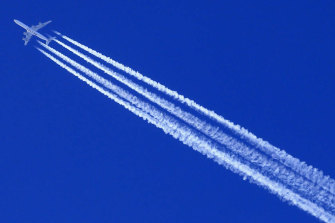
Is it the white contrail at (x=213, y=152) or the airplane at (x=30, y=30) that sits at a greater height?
the airplane at (x=30, y=30)

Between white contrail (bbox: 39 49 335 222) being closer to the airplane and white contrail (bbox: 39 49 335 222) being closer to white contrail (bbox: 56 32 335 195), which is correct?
white contrail (bbox: 56 32 335 195)

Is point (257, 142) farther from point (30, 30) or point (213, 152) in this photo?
point (30, 30)

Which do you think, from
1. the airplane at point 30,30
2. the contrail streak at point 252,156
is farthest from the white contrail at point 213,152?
the airplane at point 30,30

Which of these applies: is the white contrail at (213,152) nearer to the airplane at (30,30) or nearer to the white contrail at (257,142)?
the white contrail at (257,142)

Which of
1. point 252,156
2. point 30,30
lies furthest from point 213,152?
point 30,30

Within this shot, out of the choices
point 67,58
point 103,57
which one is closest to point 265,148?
point 103,57
